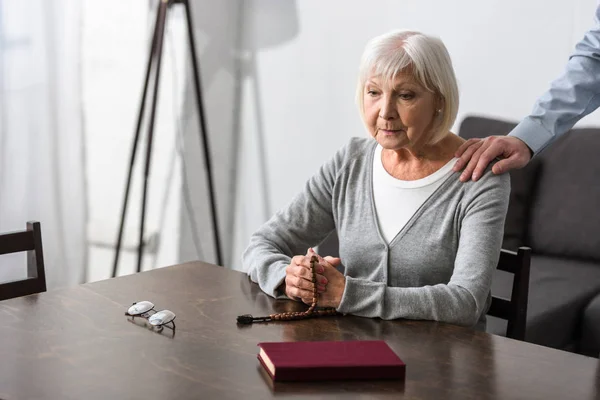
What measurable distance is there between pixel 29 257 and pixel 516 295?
3.62 ft

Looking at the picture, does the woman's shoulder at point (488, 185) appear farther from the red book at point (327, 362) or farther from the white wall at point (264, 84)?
the white wall at point (264, 84)

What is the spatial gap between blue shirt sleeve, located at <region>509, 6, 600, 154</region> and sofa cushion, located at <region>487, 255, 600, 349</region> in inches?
27.0

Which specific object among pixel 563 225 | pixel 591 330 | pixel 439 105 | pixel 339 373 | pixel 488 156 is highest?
pixel 439 105

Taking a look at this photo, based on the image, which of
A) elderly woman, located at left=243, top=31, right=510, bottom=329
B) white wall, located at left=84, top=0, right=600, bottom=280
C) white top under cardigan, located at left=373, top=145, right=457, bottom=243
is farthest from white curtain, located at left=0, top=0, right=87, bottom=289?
white top under cardigan, located at left=373, top=145, right=457, bottom=243

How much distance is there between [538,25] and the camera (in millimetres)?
3438

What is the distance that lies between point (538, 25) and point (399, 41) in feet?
5.57

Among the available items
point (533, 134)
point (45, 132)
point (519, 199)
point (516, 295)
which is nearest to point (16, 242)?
point (516, 295)

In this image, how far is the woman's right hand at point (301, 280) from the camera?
1.73m

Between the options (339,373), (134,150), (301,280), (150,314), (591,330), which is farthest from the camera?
(134,150)

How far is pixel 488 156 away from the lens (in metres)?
1.93

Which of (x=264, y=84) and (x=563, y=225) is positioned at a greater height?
(x=264, y=84)

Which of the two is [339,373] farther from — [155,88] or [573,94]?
[155,88]

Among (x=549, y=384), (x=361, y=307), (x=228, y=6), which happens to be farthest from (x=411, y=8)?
(x=549, y=384)

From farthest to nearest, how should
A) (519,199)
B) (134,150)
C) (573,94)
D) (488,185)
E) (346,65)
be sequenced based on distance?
(346,65) → (134,150) → (519,199) → (573,94) → (488,185)
